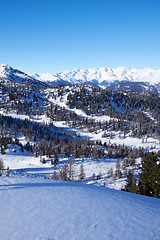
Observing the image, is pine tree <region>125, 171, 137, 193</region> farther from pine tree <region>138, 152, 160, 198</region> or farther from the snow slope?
the snow slope

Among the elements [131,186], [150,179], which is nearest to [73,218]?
[150,179]

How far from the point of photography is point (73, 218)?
780 cm

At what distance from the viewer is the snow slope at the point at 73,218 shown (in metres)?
6.59

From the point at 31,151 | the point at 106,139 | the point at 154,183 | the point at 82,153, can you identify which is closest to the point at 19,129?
the point at 31,151

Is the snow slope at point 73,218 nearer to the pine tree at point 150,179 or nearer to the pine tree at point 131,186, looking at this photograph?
the pine tree at point 150,179

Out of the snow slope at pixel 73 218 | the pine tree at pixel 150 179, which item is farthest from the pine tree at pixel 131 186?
the snow slope at pixel 73 218

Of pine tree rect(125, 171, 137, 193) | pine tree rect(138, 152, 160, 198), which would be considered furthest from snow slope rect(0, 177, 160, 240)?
pine tree rect(125, 171, 137, 193)

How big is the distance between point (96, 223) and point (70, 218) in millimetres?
1424

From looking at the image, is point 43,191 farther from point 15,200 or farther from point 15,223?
point 15,223

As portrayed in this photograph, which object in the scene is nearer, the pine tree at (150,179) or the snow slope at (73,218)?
the snow slope at (73,218)

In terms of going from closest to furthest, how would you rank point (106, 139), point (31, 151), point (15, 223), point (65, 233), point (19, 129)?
point (65, 233) → point (15, 223) → point (31, 151) → point (19, 129) → point (106, 139)

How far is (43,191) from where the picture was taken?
1171cm

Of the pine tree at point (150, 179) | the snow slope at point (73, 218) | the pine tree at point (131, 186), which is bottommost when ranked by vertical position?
the pine tree at point (131, 186)

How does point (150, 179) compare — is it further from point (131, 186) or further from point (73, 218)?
point (73, 218)
